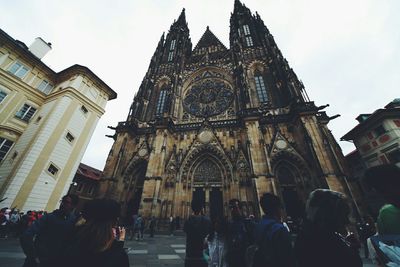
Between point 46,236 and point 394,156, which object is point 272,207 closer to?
point 46,236

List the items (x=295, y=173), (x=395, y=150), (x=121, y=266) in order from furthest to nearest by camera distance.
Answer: (x=295, y=173), (x=395, y=150), (x=121, y=266)

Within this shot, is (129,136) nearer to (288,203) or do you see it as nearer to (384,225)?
(288,203)

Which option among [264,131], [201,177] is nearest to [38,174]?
[201,177]

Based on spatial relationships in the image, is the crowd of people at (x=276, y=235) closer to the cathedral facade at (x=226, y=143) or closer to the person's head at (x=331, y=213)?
the person's head at (x=331, y=213)

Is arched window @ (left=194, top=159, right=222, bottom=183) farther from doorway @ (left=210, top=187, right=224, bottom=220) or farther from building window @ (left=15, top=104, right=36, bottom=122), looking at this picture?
building window @ (left=15, top=104, right=36, bottom=122)

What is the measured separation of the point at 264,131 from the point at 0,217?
16.8 m

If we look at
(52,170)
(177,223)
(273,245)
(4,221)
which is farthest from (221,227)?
(52,170)

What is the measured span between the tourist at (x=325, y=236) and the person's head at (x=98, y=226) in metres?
1.51

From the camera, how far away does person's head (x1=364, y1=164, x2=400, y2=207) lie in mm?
1526

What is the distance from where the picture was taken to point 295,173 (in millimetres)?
13305

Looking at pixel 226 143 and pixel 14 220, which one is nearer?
pixel 14 220

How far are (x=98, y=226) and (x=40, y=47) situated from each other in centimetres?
2157

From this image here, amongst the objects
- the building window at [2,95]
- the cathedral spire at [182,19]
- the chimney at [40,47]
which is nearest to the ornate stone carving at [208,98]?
the chimney at [40,47]

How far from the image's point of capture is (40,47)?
1564cm
